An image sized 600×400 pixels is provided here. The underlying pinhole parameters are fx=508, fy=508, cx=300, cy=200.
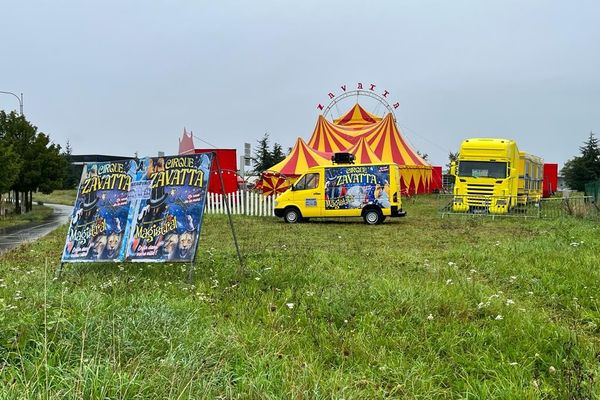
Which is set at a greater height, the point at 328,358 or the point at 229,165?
the point at 229,165

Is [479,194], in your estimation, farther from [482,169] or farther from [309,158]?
[309,158]

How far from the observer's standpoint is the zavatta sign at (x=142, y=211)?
683 centimetres

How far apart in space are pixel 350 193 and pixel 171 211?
11.2m

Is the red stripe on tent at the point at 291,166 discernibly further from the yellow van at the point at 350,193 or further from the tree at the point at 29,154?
the tree at the point at 29,154

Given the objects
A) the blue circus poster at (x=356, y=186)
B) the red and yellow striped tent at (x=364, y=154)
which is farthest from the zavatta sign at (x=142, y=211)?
the red and yellow striped tent at (x=364, y=154)

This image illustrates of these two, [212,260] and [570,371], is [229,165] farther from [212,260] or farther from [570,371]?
[570,371]

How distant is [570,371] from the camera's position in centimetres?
345

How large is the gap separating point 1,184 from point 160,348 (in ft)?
85.9

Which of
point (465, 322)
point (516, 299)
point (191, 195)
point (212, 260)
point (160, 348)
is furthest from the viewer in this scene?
point (212, 260)

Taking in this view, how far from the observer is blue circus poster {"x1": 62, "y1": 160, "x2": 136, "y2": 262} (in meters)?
7.23

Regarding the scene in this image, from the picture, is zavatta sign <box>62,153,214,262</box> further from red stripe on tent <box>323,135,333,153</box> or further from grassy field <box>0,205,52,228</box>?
red stripe on tent <box>323,135,333,153</box>

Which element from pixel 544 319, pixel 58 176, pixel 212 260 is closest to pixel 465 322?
pixel 544 319

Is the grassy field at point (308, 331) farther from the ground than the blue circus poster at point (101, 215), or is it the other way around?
the blue circus poster at point (101, 215)

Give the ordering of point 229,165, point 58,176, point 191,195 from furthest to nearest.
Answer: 1. point 58,176
2. point 229,165
3. point 191,195
